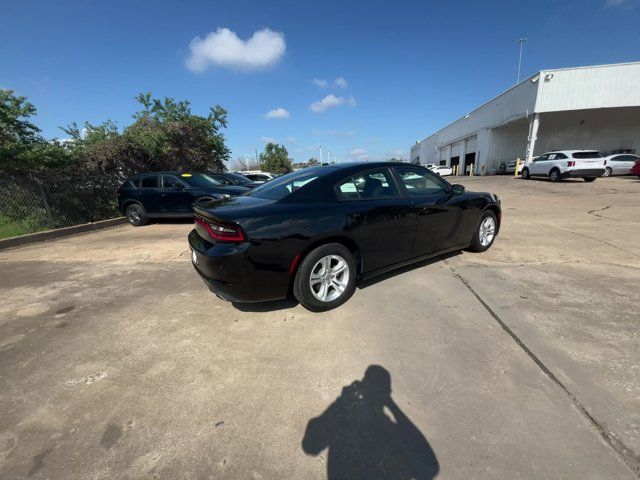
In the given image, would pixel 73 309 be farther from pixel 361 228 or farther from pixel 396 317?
pixel 396 317

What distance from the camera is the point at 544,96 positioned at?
2209 cm

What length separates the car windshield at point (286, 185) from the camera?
127 inches

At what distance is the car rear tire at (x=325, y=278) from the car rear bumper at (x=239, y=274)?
0.17 m

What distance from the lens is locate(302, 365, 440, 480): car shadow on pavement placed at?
1588 mm

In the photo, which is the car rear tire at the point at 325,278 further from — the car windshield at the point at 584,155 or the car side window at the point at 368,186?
the car windshield at the point at 584,155

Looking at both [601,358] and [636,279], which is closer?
[601,358]

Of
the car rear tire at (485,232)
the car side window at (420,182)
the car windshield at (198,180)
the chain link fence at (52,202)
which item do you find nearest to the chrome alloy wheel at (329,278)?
the car side window at (420,182)

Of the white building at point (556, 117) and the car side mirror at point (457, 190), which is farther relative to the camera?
the white building at point (556, 117)

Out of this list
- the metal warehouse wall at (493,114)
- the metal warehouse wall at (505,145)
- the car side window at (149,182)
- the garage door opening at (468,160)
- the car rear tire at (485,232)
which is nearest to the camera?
the car rear tire at (485,232)

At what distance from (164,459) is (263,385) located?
2.30 feet


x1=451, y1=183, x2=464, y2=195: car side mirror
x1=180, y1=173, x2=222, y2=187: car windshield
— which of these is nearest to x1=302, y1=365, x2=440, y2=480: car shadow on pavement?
x1=451, y1=183, x2=464, y2=195: car side mirror

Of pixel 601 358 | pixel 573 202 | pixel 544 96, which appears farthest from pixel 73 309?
pixel 544 96

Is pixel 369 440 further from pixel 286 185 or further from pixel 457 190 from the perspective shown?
pixel 457 190

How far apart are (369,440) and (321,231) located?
1733 millimetres
